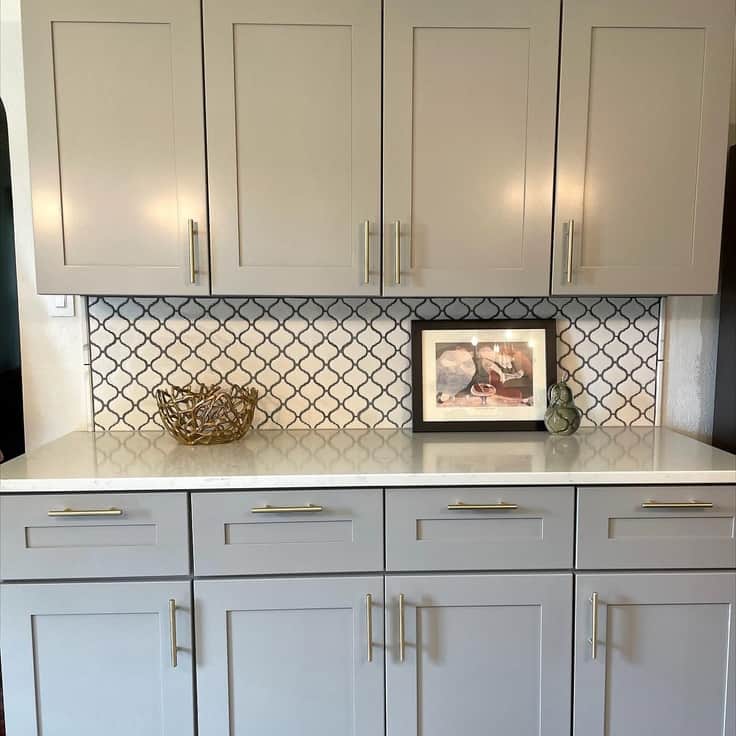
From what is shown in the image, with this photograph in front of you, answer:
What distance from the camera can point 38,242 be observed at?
1431mm

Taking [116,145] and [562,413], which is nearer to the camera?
[116,145]

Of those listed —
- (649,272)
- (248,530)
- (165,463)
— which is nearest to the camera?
(248,530)

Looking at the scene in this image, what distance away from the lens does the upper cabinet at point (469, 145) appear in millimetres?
1408

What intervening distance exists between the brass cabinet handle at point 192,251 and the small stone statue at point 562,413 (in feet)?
3.90

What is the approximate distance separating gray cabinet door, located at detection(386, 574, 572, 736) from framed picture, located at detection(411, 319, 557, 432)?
577 mm

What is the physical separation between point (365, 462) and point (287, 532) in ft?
0.88

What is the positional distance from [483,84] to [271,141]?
2.00ft

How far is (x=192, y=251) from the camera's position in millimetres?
1438

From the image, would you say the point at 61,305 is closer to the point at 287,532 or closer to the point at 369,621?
the point at 287,532

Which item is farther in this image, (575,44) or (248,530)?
(575,44)

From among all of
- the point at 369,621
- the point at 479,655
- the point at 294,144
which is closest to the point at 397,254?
the point at 294,144

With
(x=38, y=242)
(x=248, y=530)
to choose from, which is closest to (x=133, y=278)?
(x=38, y=242)

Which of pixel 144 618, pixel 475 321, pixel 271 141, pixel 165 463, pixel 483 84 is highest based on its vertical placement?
pixel 483 84

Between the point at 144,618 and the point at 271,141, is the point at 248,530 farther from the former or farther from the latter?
the point at 271,141
